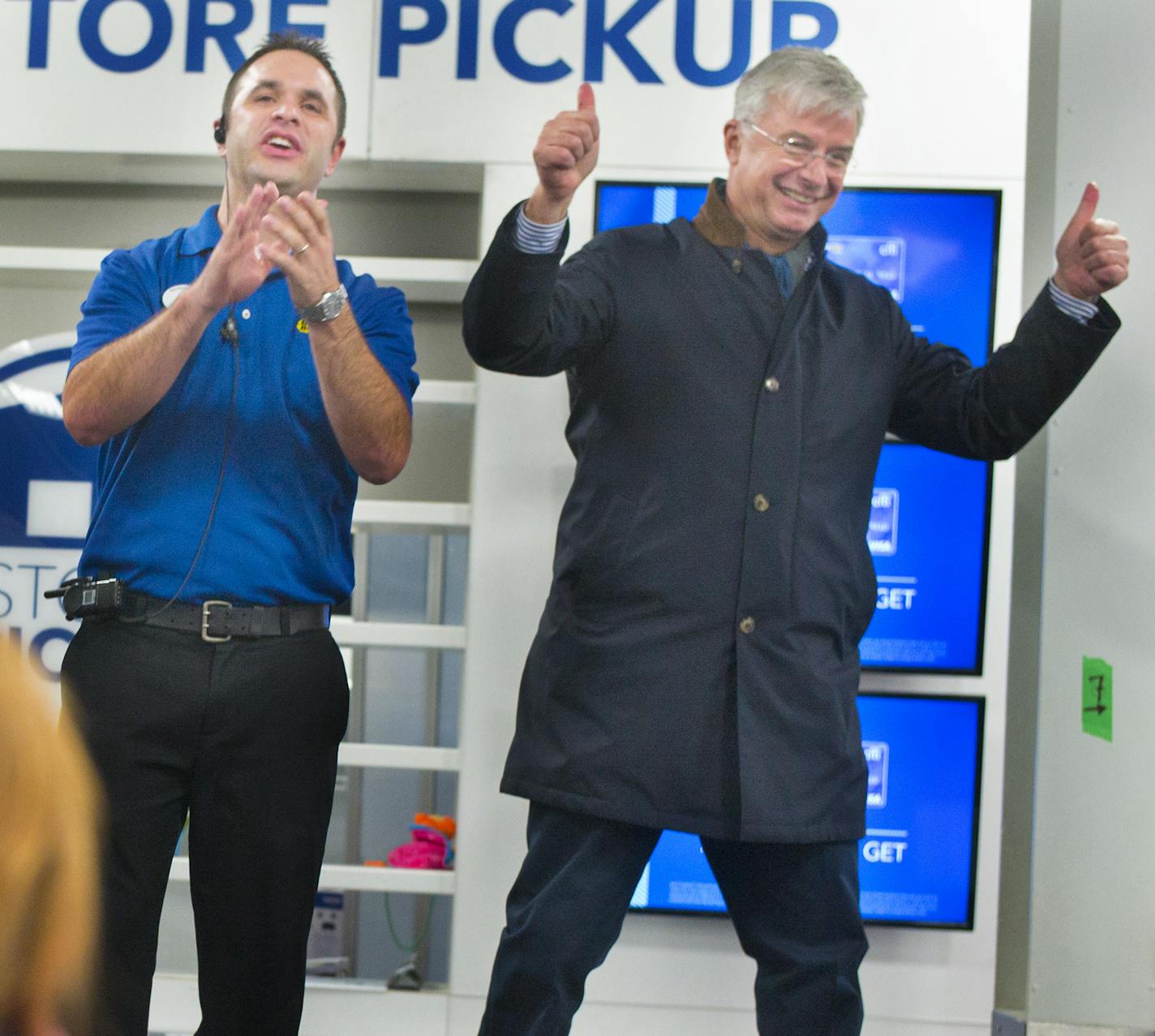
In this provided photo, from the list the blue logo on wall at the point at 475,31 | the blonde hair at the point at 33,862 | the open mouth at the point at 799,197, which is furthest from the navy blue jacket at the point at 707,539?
the blonde hair at the point at 33,862

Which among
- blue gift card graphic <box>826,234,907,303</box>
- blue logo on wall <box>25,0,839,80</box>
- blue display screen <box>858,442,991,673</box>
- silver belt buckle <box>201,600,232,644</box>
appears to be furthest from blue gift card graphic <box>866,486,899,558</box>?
silver belt buckle <box>201,600,232,644</box>

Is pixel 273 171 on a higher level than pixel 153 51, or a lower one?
lower

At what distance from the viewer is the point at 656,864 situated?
3.06 metres

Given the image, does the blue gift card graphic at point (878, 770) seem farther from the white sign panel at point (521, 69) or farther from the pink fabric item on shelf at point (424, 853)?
the white sign panel at point (521, 69)

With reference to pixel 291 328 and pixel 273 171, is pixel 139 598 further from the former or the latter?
pixel 273 171

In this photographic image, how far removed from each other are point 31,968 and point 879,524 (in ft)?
8.75

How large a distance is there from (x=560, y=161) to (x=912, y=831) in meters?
1.66

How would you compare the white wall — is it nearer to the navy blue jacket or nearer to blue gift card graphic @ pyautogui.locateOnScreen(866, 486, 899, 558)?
blue gift card graphic @ pyautogui.locateOnScreen(866, 486, 899, 558)

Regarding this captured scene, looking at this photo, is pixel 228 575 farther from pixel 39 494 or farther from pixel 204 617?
pixel 39 494

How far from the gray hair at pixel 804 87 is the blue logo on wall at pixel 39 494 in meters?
1.73

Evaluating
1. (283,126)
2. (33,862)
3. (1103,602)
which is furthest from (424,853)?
(33,862)

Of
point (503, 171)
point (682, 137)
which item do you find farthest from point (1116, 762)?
point (503, 171)

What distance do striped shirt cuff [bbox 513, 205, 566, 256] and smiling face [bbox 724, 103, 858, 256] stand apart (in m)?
0.44

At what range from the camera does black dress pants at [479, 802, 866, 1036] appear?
7.33ft
